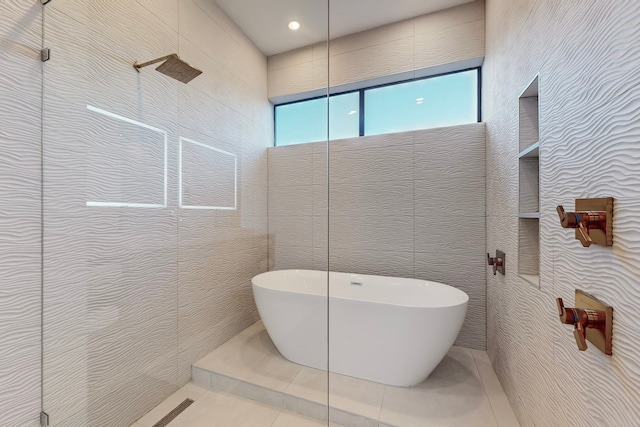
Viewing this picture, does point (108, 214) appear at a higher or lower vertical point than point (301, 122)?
lower

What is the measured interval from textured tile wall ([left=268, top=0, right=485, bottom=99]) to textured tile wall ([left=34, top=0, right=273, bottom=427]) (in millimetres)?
227

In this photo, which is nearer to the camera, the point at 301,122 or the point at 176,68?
the point at 176,68

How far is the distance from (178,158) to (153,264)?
0.69 meters

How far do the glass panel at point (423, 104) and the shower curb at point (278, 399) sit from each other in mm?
2230

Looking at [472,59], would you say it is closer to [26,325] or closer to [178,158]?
[178,158]

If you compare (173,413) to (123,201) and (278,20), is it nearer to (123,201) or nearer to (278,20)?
(123,201)

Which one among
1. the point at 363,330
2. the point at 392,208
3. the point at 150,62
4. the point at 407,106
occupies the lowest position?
the point at 363,330

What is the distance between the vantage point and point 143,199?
1.48m

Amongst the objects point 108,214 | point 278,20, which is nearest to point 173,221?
point 108,214

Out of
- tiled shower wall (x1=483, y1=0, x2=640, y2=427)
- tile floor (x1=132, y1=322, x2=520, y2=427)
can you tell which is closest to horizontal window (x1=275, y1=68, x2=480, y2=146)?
tiled shower wall (x1=483, y1=0, x2=640, y2=427)

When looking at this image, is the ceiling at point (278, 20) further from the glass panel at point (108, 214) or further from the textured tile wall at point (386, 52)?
the glass panel at point (108, 214)

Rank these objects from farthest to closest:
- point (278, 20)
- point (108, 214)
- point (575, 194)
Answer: point (278, 20) → point (108, 214) → point (575, 194)

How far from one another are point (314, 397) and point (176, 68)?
2191mm

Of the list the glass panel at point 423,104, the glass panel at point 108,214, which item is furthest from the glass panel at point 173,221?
the glass panel at point 423,104
